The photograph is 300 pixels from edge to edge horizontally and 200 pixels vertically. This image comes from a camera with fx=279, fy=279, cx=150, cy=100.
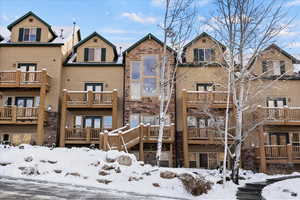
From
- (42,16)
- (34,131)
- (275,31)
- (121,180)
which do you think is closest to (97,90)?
(34,131)

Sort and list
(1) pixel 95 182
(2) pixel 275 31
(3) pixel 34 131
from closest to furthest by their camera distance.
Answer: (1) pixel 95 182 < (2) pixel 275 31 < (3) pixel 34 131

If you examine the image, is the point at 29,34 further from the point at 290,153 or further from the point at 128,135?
the point at 290,153

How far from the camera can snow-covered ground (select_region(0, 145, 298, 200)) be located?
11.2m

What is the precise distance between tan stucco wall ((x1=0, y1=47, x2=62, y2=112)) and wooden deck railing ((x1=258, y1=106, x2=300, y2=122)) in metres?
15.5

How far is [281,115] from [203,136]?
5.77 metres

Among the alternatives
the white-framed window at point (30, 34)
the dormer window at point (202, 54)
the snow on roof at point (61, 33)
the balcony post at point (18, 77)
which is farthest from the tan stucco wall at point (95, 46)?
the dormer window at point (202, 54)

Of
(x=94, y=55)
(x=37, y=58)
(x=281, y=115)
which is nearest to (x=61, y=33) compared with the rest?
(x=37, y=58)

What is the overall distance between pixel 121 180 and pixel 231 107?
11.5m

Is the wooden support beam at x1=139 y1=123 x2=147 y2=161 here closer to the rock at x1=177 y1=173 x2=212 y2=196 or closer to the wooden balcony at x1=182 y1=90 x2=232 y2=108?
the wooden balcony at x1=182 y1=90 x2=232 y2=108

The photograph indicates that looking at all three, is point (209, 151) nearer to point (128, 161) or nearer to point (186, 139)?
point (186, 139)

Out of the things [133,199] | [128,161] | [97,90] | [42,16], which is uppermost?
[42,16]

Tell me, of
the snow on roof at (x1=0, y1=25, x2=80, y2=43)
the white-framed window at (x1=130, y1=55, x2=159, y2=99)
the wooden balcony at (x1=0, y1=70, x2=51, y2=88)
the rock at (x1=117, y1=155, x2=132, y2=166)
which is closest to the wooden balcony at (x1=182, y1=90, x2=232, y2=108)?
the white-framed window at (x1=130, y1=55, x2=159, y2=99)

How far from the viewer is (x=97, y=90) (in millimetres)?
22266

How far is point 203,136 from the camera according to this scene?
1969 centimetres
